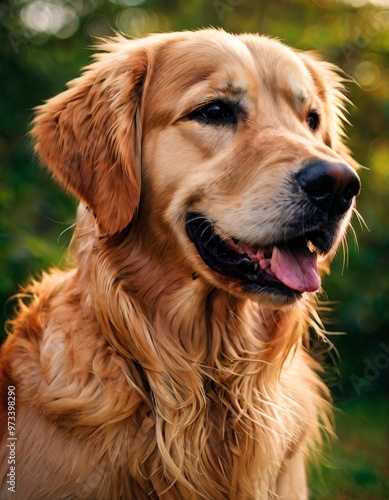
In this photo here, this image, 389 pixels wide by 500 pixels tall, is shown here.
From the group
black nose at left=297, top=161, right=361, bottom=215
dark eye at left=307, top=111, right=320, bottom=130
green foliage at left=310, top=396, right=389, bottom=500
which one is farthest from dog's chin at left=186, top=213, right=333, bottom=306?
green foliage at left=310, top=396, right=389, bottom=500

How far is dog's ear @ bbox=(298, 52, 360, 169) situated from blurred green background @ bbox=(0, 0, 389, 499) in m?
2.37

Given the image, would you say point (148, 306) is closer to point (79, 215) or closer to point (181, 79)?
point (79, 215)

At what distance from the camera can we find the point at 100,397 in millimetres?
2875

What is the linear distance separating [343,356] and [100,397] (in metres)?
4.28

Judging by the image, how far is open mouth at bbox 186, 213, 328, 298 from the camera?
9.21ft

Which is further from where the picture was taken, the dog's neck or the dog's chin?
the dog's neck

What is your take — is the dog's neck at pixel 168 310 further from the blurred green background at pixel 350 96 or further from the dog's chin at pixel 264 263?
the blurred green background at pixel 350 96

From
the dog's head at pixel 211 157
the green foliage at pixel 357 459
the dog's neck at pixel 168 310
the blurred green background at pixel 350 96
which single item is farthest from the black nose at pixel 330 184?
the blurred green background at pixel 350 96

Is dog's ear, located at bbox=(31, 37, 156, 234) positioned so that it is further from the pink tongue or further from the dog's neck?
the pink tongue

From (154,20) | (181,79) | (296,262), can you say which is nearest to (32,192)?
(154,20)

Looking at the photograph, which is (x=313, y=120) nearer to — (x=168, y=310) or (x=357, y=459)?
(x=168, y=310)

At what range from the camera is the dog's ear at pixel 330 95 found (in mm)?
3691

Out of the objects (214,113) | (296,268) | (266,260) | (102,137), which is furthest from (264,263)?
(102,137)

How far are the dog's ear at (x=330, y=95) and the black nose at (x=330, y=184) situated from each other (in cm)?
98
